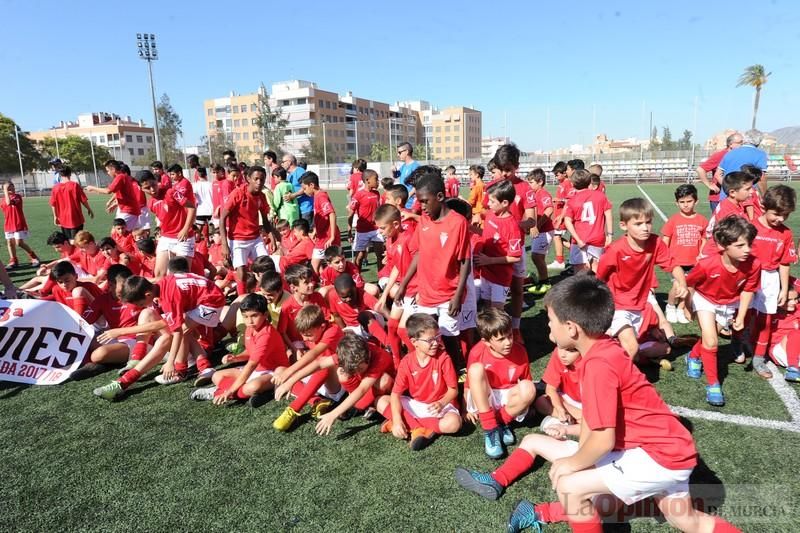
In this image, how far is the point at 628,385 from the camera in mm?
2256

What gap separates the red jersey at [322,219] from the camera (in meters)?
7.99

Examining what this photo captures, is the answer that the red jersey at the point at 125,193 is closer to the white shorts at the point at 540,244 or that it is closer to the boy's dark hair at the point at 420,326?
the white shorts at the point at 540,244

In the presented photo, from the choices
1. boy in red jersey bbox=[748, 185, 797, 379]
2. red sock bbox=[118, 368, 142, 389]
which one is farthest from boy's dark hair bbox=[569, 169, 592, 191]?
red sock bbox=[118, 368, 142, 389]

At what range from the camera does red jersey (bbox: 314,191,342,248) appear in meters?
7.99

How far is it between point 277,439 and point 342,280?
5.32 feet

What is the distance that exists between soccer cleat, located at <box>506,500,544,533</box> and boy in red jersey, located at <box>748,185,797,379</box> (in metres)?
3.00

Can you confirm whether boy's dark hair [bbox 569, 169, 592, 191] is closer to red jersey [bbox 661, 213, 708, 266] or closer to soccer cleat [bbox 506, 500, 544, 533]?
red jersey [bbox 661, 213, 708, 266]

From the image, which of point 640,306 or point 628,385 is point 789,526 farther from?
point 640,306

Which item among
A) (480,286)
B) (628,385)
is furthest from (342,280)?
(628,385)

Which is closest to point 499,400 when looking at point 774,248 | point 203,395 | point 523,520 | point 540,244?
point 523,520

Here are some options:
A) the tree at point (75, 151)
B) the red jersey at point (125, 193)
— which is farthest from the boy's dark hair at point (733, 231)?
the tree at point (75, 151)

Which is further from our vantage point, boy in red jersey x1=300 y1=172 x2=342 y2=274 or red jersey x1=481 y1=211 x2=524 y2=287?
boy in red jersey x1=300 y1=172 x2=342 y2=274

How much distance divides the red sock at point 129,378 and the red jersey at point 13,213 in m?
8.39

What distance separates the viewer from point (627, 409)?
2330 mm
